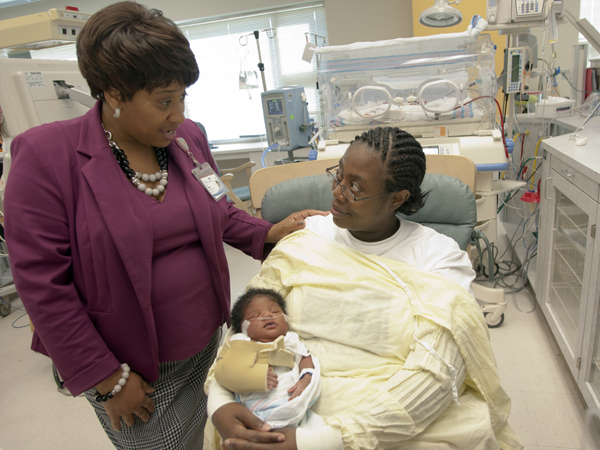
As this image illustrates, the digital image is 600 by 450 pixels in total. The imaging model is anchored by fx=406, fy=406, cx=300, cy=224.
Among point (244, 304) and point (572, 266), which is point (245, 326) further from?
point (572, 266)

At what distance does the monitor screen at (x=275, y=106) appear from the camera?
3529 millimetres

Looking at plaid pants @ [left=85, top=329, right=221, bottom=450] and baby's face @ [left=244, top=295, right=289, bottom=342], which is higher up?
baby's face @ [left=244, top=295, right=289, bottom=342]

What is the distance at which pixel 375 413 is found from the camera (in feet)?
2.79

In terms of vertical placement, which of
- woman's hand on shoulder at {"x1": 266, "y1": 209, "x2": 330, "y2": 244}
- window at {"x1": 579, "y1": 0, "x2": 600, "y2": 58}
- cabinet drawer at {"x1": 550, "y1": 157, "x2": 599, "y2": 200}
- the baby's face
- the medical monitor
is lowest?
the baby's face

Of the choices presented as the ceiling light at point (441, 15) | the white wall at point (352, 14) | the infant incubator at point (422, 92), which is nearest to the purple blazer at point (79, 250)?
the infant incubator at point (422, 92)

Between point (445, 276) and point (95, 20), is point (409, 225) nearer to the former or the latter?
point (445, 276)

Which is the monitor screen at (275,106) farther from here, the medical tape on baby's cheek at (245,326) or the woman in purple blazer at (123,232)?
the medical tape on baby's cheek at (245,326)

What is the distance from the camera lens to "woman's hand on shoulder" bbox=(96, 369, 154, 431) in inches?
37.5

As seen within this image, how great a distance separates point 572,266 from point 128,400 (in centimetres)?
188

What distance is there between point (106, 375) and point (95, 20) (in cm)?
77

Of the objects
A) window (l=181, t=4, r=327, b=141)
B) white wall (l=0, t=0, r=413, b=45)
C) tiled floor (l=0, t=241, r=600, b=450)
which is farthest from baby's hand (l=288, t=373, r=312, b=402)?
window (l=181, t=4, r=327, b=141)

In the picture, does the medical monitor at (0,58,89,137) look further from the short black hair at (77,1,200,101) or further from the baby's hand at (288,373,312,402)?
the baby's hand at (288,373,312,402)

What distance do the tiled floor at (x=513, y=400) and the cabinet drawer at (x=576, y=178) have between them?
91 centimetres

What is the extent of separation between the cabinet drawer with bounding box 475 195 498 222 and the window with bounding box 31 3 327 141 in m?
3.34
